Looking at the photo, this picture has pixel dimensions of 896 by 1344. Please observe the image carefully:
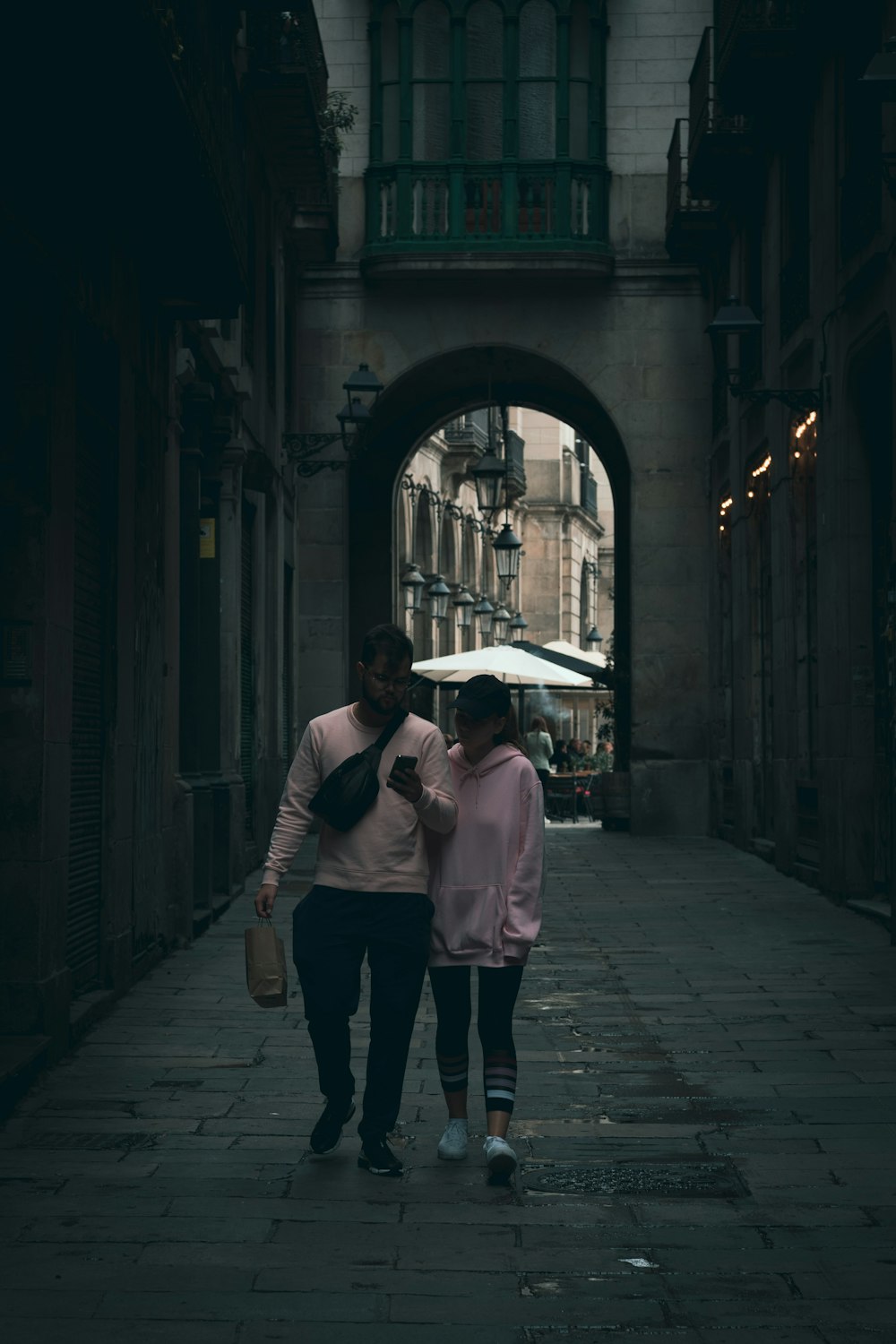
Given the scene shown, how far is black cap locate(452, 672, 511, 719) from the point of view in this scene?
637 cm

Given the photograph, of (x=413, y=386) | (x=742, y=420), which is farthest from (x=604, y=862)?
(x=413, y=386)

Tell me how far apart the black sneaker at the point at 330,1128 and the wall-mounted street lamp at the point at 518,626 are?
41.8 meters

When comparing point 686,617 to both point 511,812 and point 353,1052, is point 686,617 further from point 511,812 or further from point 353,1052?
point 511,812

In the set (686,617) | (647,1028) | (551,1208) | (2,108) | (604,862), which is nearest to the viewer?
(551,1208)

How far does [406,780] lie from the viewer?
6.03m

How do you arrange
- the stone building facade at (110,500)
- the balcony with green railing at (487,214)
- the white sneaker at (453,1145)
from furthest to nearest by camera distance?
the balcony with green railing at (487,214) < the stone building facade at (110,500) < the white sneaker at (453,1145)

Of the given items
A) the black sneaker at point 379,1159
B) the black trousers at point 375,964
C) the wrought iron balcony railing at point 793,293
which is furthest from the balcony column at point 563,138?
the black sneaker at point 379,1159

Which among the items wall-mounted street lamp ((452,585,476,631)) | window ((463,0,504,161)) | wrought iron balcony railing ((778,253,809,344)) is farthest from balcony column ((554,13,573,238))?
wall-mounted street lamp ((452,585,476,631))

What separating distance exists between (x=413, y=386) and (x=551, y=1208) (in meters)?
21.5

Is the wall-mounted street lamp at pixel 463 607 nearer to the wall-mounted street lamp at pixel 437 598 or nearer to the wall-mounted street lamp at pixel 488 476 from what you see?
the wall-mounted street lamp at pixel 437 598

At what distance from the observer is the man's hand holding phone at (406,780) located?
602 cm

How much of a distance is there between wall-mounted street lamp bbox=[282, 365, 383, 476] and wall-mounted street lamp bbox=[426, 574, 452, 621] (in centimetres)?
1682

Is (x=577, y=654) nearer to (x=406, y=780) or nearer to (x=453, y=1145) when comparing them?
(x=453, y=1145)

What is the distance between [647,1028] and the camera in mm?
9242
